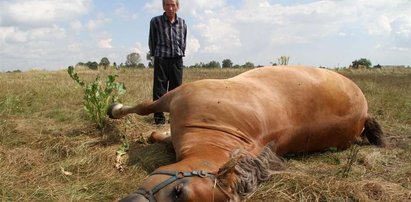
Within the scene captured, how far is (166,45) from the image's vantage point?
5.97m

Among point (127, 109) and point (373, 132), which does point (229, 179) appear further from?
point (373, 132)

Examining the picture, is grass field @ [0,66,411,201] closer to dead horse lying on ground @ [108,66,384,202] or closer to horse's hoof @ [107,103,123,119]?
horse's hoof @ [107,103,123,119]

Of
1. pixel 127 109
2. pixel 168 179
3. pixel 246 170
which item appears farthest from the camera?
pixel 127 109

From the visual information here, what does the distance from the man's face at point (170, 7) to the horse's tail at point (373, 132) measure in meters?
2.89

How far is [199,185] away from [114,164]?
172cm

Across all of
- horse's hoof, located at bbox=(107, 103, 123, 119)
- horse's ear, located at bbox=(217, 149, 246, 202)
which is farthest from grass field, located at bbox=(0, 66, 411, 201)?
horse's ear, located at bbox=(217, 149, 246, 202)

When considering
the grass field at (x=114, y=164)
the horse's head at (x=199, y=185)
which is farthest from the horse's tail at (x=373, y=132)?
the horse's head at (x=199, y=185)

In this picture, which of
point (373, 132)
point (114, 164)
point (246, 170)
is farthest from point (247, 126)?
point (373, 132)

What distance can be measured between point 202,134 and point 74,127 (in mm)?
2587

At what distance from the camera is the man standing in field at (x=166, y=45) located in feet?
19.5

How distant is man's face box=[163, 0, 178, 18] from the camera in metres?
5.82

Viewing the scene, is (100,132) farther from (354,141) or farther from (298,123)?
(354,141)

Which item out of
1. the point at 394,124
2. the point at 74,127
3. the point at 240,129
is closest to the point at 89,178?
the point at 240,129

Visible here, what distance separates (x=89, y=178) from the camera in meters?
3.70
